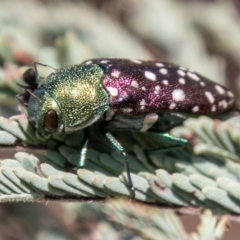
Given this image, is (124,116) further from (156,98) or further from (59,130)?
(59,130)

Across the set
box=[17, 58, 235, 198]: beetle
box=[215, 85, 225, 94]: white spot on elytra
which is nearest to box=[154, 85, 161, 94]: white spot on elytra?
box=[17, 58, 235, 198]: beetle

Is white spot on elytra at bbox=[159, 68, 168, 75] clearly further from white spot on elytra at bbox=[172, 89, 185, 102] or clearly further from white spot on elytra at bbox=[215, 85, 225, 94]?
white spot on elytra at bbox=[215, 85, 225, 94]

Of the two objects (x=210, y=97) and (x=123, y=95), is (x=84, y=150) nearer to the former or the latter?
(x=123, y=95)

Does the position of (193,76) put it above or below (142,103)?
above

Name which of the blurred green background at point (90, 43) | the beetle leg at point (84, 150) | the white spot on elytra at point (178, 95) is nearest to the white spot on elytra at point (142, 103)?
the white spot on elytra at point (178, 95)

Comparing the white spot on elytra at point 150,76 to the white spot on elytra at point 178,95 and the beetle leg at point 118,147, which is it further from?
the beetle leg at point 118,147

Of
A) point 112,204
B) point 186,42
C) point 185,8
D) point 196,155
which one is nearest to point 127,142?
point 196,155

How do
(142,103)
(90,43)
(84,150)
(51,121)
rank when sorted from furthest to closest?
(90,43) → (142,103) → (51,121) → (84,150)

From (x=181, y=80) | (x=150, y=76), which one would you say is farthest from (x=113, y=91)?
(x=181, y=80)
